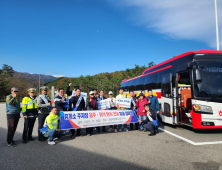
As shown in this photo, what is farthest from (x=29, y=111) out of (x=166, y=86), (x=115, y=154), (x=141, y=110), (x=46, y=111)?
(x=166, y=86)

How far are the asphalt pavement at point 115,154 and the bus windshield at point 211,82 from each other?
1658mm

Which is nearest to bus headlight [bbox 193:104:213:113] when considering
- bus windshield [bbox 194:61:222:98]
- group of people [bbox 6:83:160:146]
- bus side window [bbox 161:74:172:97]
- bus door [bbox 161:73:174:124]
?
bus windshield [bbox 194:61:222:98]

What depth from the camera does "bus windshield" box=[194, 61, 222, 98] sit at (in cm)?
640

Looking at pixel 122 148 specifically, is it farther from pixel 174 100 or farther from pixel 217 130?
pixel 217 130

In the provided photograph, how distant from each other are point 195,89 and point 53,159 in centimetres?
557

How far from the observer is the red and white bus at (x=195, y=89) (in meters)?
6.29

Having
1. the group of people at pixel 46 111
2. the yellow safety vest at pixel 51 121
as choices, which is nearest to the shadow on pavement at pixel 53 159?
the group of people at pixel 46 111

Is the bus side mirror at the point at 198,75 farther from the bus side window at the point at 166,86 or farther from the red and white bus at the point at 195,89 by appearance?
the bus side window at the point at 166,86

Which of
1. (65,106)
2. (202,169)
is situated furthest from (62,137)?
(202,169)

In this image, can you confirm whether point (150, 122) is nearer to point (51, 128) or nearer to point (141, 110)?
point (141, 110)

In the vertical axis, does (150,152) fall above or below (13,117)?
below

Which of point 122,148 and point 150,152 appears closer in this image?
point 150,152

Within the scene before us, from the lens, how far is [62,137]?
668 cm

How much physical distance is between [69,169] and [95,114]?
10.8ft
